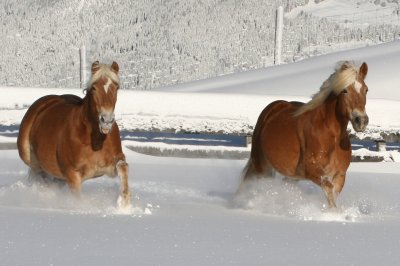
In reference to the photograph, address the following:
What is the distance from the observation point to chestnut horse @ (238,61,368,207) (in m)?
Result: 6.03

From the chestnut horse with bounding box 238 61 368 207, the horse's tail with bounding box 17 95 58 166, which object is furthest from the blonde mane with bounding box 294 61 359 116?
the horse's tail with bounding box 17 95 58 166

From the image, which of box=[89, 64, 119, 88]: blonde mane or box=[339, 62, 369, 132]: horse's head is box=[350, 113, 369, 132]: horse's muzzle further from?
box=[89, 64, 119, 88]: blonde mane

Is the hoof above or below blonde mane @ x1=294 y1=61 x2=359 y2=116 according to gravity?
below

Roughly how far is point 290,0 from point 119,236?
174 feet

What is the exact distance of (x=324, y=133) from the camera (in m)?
6.27

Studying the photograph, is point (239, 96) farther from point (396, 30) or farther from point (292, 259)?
point (396, 30)

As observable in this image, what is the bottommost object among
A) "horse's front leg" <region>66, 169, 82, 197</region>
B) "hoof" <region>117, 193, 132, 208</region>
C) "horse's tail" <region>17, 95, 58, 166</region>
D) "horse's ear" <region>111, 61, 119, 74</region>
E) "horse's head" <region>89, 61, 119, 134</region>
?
"hoof" <region>117, 193, 132, 208</region>

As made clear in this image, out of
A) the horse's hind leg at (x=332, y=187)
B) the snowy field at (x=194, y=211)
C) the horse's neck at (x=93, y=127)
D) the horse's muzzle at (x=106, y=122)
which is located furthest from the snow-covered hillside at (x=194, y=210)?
the horse's muzzle at (x=106, y=122)

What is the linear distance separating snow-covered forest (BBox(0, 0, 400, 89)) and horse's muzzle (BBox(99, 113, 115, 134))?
1176 inches

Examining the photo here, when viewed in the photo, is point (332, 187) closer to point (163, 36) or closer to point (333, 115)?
point (333, 115)

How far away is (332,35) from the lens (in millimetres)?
42656

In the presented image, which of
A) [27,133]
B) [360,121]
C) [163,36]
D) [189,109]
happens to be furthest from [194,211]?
[163,36]

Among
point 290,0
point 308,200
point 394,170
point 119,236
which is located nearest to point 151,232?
point 119,236

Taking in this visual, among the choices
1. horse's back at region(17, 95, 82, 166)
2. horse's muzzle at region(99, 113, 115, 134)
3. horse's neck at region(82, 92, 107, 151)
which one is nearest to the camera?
horse's muzzle at region(99, 113, 115, 134)
